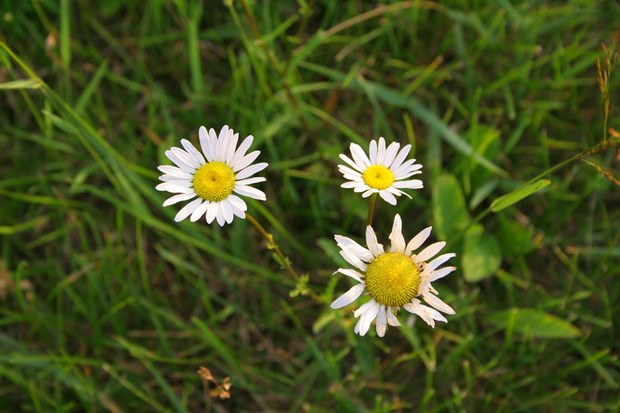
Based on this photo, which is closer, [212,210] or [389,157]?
[212,210]

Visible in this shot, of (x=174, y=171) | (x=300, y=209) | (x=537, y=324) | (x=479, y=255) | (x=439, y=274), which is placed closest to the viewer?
(x=439, y=274)

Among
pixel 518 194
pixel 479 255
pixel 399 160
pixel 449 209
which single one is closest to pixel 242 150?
pixel 399 160

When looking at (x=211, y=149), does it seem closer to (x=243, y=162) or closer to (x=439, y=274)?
(x=243, y=162)

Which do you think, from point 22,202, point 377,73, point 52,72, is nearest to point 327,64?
point 377,73

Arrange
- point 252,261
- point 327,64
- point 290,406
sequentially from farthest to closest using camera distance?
point 327,64
point 252,261
point 290,406

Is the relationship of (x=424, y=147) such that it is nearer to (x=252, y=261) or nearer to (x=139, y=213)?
(x=252, y=261)

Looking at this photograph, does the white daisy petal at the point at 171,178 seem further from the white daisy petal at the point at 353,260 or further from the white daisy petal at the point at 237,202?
the white daisy petal at the point at 353,260

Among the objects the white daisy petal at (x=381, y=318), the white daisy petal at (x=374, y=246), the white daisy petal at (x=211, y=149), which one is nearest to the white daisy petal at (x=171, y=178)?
the white daisy petal at (x=211, y=149)

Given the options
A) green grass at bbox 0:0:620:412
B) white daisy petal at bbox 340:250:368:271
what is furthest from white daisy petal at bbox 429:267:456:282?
green grass at bbox 0:0:620:412
